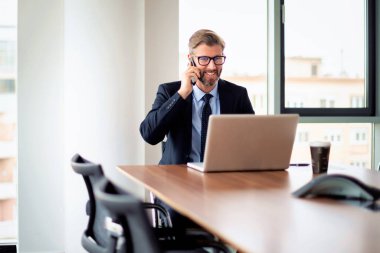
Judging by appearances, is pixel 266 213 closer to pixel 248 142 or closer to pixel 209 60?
pixel 248 142

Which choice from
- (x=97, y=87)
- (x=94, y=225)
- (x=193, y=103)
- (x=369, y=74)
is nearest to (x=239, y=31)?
(x=369, y=74)

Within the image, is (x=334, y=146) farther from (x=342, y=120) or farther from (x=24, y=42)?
(x=24, y=42)

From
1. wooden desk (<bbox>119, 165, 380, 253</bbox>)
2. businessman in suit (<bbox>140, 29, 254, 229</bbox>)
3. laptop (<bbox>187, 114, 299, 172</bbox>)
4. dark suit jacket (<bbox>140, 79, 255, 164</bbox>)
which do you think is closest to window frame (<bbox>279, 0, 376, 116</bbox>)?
businessman in suit (<bbox>140, 29, 254, 229</bbox>)

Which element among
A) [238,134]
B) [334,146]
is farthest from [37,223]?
[334,146]

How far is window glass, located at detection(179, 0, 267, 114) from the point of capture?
4.54 metres

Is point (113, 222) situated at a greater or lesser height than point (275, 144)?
lesser

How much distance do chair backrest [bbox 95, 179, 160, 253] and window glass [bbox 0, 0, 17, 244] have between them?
2977 millimetres

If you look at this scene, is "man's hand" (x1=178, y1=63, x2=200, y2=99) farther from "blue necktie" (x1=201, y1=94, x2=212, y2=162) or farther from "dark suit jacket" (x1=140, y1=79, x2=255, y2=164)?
"blue necktie" (x1=201, y1=94, x2=212, y2=162)

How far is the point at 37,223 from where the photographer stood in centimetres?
412

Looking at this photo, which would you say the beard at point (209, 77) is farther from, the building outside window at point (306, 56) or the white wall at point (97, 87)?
the building outside window at point (306, 56)

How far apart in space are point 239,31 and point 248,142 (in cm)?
228

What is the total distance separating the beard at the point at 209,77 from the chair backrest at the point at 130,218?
182 centimetres

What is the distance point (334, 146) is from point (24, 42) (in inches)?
106

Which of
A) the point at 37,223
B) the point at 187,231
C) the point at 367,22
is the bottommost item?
the point at 37,223
